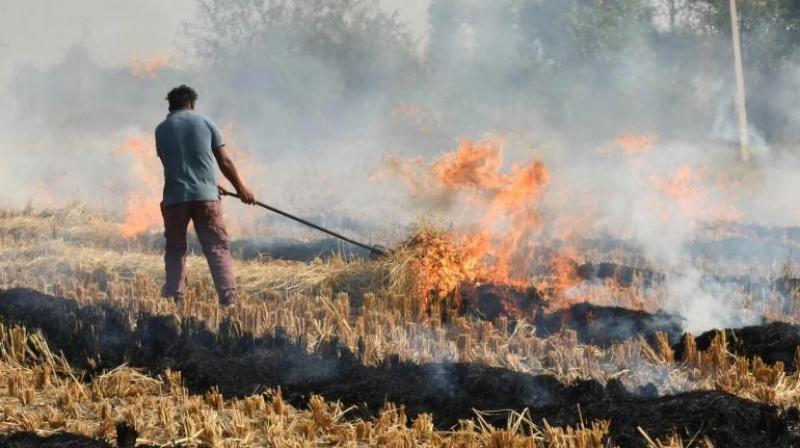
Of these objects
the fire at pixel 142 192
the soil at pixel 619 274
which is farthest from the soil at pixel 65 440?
the fire at pixel 142 192

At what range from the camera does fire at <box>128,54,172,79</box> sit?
2603 cm

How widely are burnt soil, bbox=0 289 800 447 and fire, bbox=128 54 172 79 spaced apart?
20.2m

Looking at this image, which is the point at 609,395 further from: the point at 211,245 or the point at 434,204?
the point at 434,204

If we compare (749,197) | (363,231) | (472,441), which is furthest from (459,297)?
(749,197)

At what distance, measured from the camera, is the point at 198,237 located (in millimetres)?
7594

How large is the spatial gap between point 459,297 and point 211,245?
218cm

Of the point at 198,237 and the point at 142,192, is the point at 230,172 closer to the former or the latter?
the point at 198,237

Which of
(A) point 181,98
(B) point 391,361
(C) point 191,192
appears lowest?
(B) point 391,361

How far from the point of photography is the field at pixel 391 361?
4.44 m

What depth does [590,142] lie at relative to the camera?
25.0 meters

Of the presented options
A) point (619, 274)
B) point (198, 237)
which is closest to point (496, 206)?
point (619, 274)

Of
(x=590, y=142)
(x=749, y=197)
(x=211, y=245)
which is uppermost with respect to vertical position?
(x=590, y=142)

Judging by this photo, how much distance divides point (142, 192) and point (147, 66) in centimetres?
985

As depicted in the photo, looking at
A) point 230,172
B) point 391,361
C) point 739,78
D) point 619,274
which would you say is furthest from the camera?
point 739,78
